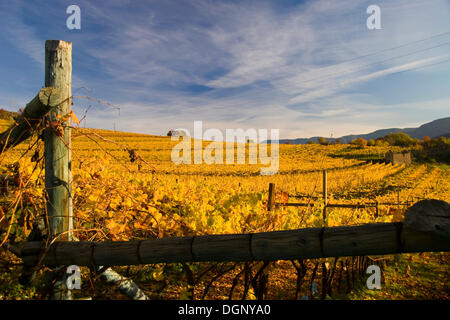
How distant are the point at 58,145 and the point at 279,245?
1.82 m

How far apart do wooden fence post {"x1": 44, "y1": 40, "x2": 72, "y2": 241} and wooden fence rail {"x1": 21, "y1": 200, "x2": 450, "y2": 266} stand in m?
0.22

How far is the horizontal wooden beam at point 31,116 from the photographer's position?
2082 millimetres

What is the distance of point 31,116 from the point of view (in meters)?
2.19

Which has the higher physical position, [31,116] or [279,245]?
[31,116]

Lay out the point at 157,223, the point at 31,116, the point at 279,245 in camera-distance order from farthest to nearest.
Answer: the point at 157,223, the point at 31,116, the point at 279,245

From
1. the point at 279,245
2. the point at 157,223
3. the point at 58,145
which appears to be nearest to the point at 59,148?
the point at 58,145

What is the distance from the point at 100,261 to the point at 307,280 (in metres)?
3.36

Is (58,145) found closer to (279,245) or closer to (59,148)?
(59,148)

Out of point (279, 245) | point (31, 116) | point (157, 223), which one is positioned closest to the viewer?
point (279, 245)

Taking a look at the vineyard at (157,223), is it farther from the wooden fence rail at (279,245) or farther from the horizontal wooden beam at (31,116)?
the wooden fence rail at (279,245)

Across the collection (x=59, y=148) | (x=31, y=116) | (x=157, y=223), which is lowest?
(x=157, y=223)

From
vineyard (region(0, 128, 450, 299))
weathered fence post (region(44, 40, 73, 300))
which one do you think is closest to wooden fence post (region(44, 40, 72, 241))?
weathered fence post (region(44, 40, 73, 300))

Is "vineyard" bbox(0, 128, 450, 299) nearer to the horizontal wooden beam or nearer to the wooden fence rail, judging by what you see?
the horizontal wooden beam
